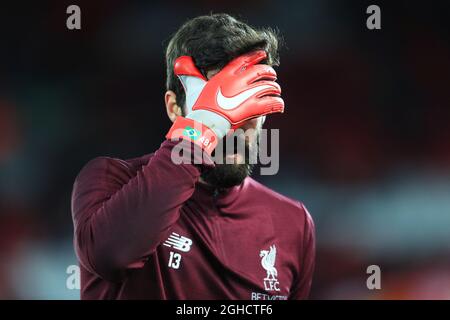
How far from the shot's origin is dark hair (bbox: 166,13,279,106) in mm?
1586

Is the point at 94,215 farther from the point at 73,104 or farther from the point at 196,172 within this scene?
A: the point at 73,104

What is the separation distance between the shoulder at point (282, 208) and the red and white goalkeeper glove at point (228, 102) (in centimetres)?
46

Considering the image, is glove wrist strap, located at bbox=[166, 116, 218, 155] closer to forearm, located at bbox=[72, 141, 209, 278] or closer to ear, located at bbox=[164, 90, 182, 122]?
forearm, located at bbox=[72, 141, 209, 278]

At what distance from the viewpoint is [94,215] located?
135cm

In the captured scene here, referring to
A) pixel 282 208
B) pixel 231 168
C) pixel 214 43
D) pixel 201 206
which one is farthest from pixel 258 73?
pixel 282 208

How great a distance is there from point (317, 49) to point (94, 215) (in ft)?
7.80

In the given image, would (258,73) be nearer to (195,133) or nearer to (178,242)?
(195,133)

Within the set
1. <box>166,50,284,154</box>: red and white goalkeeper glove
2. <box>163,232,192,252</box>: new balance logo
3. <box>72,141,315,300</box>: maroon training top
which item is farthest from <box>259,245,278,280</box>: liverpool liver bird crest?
<box>166,50,284,154</box>: red and white goalkeeper glove

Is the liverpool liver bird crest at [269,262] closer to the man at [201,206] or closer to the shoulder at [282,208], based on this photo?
the man at [201,206]

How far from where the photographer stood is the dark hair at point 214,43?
1586mm

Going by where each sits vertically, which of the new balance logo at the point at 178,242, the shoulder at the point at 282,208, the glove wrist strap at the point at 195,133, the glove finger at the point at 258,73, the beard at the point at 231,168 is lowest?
the new balance logo at the point at 178,242

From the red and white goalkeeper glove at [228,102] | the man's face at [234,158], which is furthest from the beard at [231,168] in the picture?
the red and white goalkeeper glove at [228,102]
